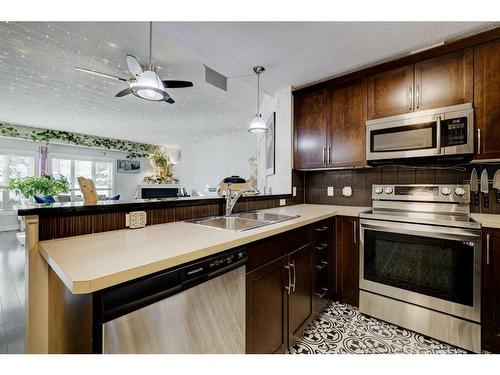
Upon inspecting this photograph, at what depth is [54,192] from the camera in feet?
17.4

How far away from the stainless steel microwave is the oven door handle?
61cm

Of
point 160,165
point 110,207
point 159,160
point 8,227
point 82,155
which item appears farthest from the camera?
point 82,155

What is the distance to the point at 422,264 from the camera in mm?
1647

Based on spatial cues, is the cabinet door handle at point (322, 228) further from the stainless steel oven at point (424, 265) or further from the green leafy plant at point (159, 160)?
the green leafy plant at point (159, 160)

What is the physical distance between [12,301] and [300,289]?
2798mm

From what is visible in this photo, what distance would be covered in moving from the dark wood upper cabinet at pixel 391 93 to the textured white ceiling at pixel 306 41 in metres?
0.16

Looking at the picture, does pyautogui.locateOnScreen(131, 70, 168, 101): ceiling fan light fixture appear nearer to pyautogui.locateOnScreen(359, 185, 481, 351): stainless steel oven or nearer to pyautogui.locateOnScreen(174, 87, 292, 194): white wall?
pyautogui.locateOnScreen(174, 87, 292, 194): white wall

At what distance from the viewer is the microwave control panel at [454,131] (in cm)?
168

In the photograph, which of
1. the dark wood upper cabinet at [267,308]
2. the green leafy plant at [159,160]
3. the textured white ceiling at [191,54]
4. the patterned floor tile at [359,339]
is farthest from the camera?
the green leafy plant at [159,160]

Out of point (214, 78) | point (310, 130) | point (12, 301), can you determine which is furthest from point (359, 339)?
point (12, 301)

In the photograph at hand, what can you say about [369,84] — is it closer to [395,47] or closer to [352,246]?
[395,47]

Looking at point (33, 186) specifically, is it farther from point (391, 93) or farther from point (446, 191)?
point (446, 191)

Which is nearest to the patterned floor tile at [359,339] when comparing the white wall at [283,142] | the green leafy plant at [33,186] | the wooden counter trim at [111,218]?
the wooden counter trim at [111,218]

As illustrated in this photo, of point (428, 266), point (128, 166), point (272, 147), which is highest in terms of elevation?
point (128, 166)
